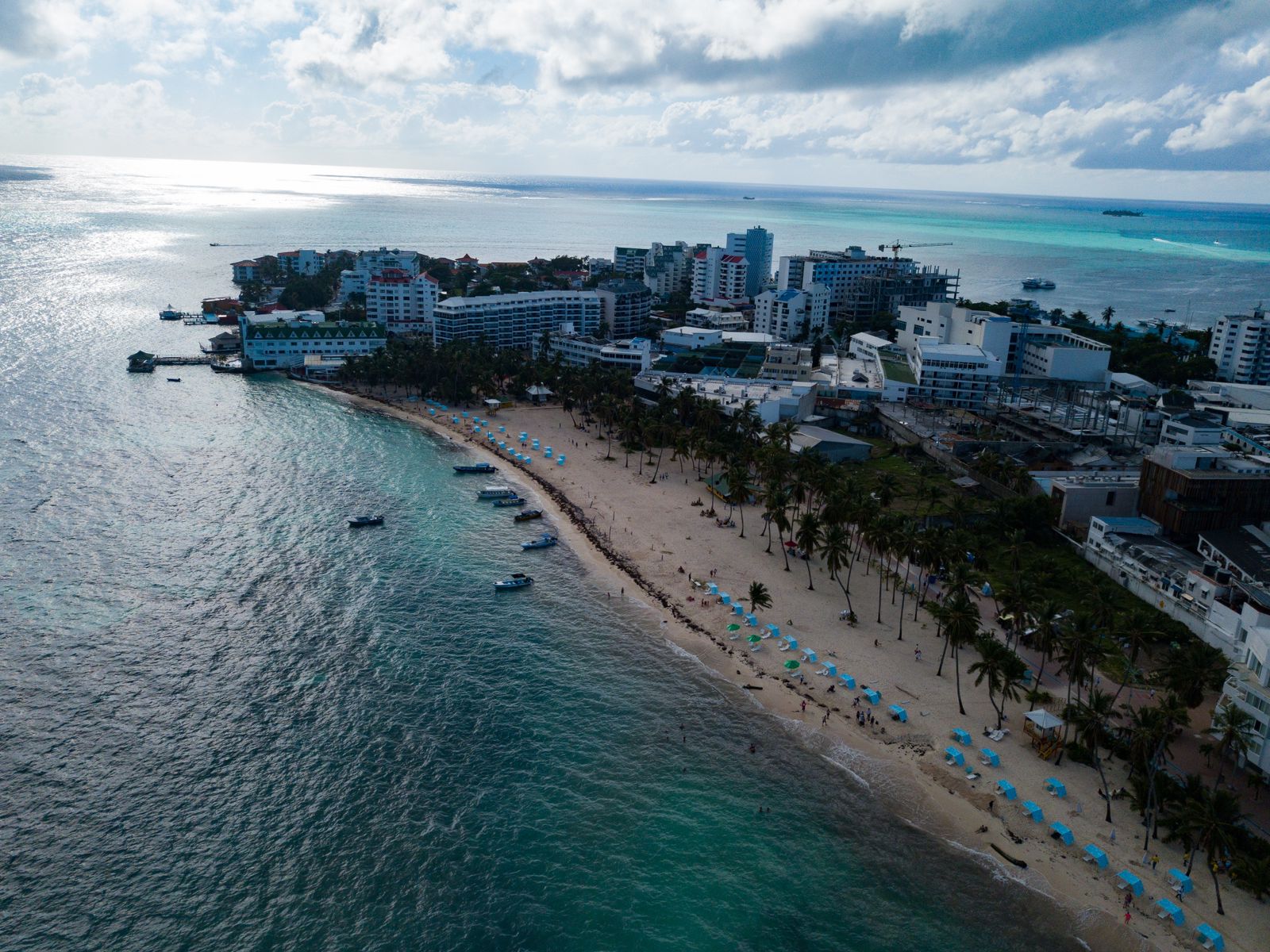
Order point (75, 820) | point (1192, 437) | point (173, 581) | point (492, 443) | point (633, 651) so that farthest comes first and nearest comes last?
point (492, 443) < point (1192, 437) < point (173, 581) < point (633, 651) < point (75, 820)

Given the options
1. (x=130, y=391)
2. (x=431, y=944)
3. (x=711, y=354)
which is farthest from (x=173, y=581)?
(x=711, y=354)

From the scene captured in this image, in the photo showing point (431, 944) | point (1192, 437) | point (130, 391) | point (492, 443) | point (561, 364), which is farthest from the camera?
point (561, 364)

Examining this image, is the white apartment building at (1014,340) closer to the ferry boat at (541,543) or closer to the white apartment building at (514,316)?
the white apartment building at (514,316)

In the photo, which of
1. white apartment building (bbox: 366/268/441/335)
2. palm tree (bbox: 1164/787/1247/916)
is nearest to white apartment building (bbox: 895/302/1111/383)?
white apartment building (bbox: 366/268/441/335)

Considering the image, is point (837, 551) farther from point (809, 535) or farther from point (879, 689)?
point (879, 689)

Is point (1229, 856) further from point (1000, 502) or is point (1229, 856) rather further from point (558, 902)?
point (1000, 502)

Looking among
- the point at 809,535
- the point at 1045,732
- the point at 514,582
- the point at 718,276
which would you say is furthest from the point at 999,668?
the point at 718,276

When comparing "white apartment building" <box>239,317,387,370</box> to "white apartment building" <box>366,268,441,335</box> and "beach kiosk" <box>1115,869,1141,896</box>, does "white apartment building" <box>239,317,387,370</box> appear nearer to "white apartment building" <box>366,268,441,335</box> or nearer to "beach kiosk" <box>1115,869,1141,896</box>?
"white apartment building" <box>366,268,441,335</box>

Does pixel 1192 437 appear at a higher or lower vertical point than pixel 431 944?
higher
